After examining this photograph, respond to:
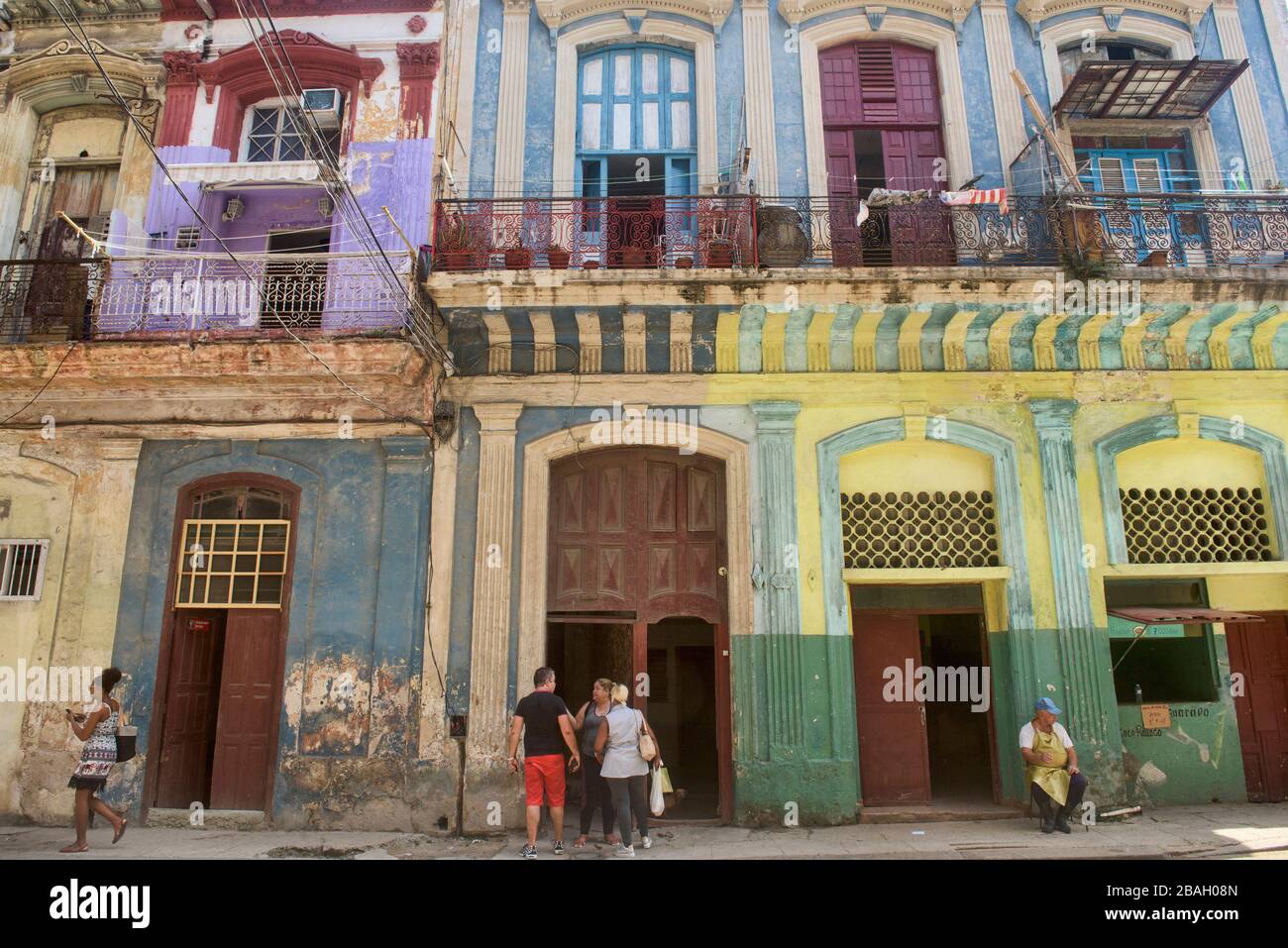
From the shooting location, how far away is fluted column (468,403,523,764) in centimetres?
795

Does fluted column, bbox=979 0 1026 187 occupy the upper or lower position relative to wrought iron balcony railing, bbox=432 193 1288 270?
upper

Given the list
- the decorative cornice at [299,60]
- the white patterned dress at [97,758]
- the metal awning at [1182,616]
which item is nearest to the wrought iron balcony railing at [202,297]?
the decorative cornice at [299,60]

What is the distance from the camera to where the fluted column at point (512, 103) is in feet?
30.4

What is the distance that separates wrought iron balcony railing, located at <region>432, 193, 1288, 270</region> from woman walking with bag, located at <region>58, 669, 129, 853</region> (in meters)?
5.05

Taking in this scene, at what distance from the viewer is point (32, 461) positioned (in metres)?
8.84

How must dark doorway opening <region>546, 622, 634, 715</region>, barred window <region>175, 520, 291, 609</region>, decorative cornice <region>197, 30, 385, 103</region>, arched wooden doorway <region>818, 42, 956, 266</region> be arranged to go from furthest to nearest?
dark doorway opening <region>546, 622, 634, 715</region>
decorative cornice <region>197, 30, 385, 103</region>
arched wooden doorway <region>818, 42, 956, 266</region>
barred window <region>175, 520, 291, 609</region>

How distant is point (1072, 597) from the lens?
8.27 m

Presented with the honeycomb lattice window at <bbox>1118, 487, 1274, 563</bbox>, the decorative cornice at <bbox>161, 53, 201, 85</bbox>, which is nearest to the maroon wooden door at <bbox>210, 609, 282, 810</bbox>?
the decorative cornice at <bbox>161, 53, 201, 85</bbox>

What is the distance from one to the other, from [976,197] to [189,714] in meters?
9.67

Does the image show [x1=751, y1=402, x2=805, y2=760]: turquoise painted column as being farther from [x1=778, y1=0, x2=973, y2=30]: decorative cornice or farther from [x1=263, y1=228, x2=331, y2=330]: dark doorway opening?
[x1=778, y1=0, x2=973, y2=30]: decorative cornice

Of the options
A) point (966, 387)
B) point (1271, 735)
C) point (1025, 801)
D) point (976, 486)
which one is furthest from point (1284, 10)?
point (1025, 801)

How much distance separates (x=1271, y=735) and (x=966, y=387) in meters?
4.68

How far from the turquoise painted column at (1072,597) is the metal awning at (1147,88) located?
3.62m
